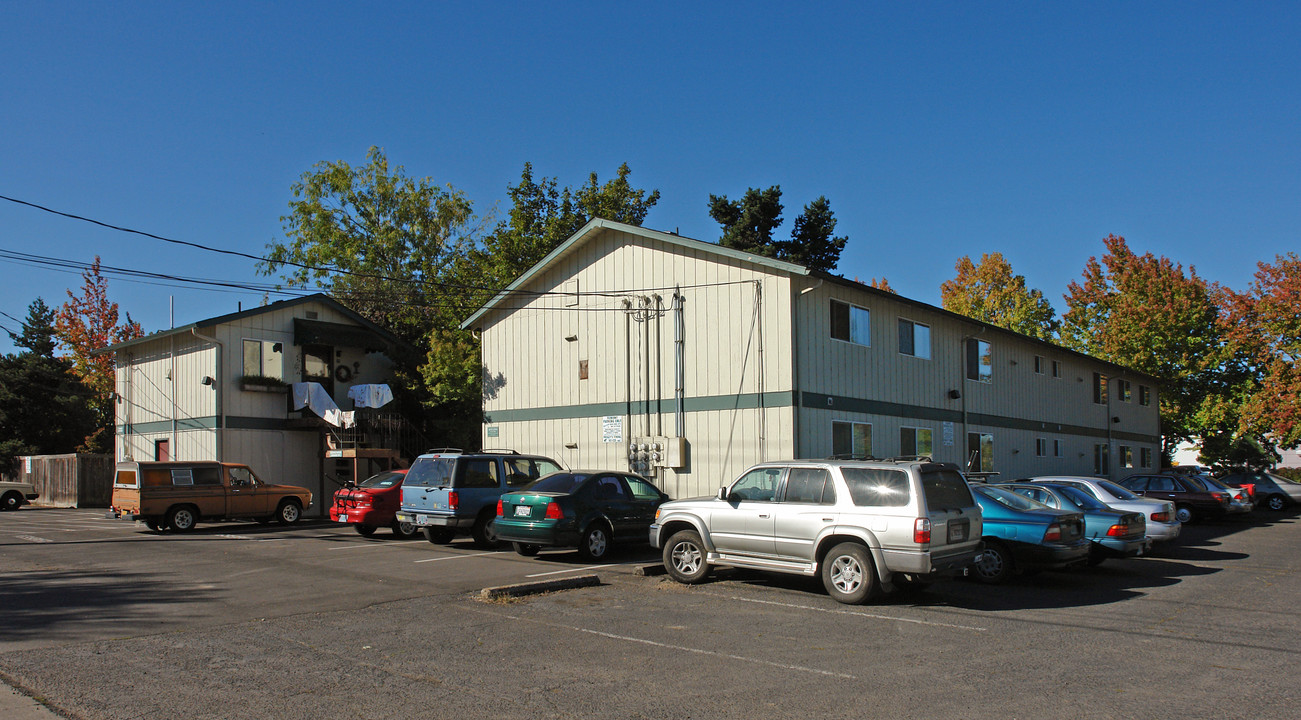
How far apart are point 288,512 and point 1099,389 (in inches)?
1138

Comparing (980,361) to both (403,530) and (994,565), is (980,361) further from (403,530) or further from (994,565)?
(403,530)

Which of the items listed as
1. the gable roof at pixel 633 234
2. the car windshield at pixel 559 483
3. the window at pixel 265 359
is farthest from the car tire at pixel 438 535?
the window at pixel 265 359

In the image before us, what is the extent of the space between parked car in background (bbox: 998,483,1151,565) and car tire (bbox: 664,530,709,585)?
5330 millimetres

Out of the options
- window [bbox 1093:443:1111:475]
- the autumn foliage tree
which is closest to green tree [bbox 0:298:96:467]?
the autumn foliage tree

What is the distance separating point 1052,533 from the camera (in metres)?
12.1

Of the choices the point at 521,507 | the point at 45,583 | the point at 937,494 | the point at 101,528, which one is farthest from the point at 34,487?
the point at 937,494

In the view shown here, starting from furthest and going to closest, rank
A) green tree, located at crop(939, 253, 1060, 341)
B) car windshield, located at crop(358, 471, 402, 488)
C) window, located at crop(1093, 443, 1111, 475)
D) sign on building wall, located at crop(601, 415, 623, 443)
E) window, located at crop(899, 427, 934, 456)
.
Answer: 1. green tree, located at crop(939, 253, 1060, 341)
2. window, located at crop(1093, 443, 1111, 475)
3. window, located at crop(899, 427, 934, 456)
4. sign on building wall, located at crop(601, 415, 623, 443)
5. car windshield, located at crop(358, 471, 402, 488)

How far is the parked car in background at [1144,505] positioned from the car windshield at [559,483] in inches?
321

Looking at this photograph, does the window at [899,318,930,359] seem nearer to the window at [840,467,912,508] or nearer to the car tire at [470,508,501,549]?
the car tire at [470,508,501,549]

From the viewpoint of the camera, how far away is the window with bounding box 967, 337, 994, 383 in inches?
971

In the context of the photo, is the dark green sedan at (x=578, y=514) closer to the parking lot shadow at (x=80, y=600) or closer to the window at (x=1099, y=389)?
the parking lot shadow at (x=80, y=600)

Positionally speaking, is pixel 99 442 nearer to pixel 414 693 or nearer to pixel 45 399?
pixel 45 399

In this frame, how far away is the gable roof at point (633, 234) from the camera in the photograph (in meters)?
17.6

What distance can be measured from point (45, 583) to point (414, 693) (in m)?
8.49
